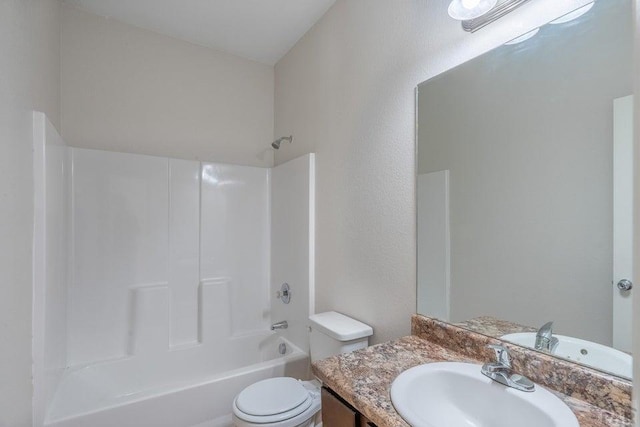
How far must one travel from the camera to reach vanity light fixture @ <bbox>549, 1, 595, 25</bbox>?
827 mm

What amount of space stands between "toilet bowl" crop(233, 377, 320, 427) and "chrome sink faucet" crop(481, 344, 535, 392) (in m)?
0.88

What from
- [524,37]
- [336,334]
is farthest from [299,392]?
[524,37]

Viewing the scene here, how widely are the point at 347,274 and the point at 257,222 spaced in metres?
1.19

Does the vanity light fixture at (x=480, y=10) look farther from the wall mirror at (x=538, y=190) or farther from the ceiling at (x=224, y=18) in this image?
the ceiling at (x=224, y=18)

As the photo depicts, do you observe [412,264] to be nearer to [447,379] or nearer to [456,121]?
[447,379]

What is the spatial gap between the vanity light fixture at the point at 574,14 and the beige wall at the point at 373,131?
2 centimetres

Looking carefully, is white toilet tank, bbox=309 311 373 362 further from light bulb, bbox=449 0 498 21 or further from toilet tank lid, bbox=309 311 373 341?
light bulb, bbox=449 0 498 21

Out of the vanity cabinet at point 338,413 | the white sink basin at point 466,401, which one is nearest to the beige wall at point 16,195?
the vanity cabinet at point 338,413

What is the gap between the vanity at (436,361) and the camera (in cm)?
71

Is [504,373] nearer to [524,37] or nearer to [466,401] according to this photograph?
[466,401]

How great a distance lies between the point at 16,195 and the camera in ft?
3.76

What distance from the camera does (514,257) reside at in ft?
3.28

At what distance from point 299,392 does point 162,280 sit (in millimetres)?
1366

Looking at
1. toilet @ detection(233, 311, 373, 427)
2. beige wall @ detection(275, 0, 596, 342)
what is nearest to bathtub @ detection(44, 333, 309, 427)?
toilet @ detection(233, 311, 373, 427)
